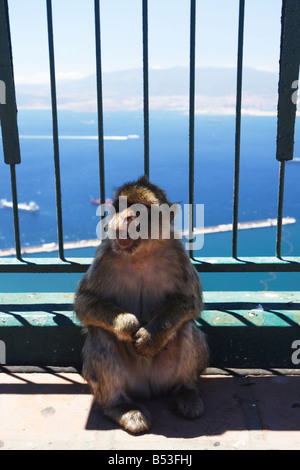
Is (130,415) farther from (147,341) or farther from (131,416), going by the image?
(147,341)

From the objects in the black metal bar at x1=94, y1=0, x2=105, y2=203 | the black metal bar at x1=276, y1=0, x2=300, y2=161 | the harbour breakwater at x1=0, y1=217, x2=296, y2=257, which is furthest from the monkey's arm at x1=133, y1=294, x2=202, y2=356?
the harbour breakwater at x1=0, y1=217, x2=296, y2=257

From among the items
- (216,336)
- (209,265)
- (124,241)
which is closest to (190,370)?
(216,336)

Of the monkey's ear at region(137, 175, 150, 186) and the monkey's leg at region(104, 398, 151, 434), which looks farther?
the monkey's ear at region(137, 175, 150, 186)

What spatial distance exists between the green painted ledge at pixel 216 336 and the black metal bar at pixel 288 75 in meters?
0.78

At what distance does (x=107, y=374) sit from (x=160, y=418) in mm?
279

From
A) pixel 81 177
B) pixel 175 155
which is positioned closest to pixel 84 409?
pixel 81 177

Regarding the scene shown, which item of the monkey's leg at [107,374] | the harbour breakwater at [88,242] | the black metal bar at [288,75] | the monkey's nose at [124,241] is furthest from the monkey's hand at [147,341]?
the harbour breakwater at [88,242]

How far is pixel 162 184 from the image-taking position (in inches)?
2338

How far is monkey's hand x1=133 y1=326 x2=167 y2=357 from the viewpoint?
6.26 feet

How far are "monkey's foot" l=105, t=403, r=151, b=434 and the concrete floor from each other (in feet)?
0.09

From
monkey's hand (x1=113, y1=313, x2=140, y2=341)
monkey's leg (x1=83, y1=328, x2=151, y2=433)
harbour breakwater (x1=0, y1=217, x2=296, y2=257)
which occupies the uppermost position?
monkey's hand (x1=113, y1=313, x2=140, y2=341)

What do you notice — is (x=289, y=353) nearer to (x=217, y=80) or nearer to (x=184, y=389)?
(x=184, y=389)

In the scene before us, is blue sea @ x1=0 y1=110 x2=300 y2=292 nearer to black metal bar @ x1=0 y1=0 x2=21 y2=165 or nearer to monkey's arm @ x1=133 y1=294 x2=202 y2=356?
black metal bar @ x1=0 y1=0 x2=21 y2=165

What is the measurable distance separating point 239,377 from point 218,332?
0.74ft
